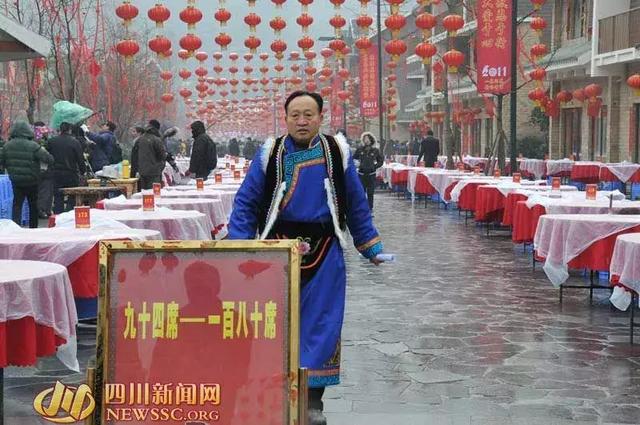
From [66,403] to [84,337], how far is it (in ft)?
18.3

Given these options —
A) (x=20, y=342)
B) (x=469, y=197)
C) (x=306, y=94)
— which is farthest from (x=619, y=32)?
Result: (x=20, y=342)

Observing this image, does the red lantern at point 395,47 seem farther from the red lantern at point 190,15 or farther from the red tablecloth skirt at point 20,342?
the red tablecloth skirt at point 20,342

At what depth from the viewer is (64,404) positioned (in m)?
3.60

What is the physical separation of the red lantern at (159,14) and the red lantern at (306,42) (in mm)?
6195

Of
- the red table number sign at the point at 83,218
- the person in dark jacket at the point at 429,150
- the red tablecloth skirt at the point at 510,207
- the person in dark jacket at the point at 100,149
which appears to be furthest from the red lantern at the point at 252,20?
the red table number sign at the point at 83,218

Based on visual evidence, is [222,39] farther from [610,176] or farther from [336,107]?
[336,107]

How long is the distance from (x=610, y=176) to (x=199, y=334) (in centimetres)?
2654

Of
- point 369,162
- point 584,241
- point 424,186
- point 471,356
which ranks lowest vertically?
point 471,356

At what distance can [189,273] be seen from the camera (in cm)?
406

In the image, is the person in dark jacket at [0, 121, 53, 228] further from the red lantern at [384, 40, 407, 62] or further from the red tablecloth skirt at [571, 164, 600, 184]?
the red tablecloth skirt at [571, 164, 600, 184]

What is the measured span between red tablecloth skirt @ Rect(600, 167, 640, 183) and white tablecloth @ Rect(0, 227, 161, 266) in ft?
73.5

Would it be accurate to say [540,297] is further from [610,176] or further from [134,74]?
[134,74]

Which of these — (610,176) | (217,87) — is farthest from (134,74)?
(610,176)

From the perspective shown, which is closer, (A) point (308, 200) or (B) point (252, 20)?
(A) point (308, 200)
